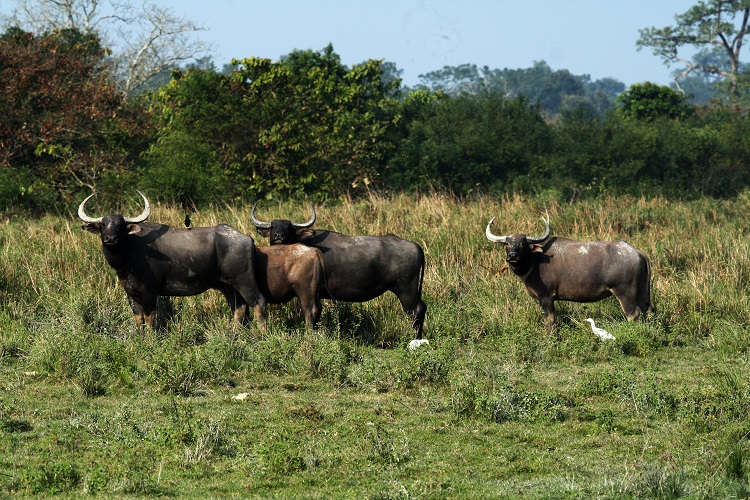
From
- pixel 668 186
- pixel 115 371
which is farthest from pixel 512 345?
pixel 668 186

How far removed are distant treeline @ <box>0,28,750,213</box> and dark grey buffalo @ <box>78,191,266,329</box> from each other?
19.7 feet

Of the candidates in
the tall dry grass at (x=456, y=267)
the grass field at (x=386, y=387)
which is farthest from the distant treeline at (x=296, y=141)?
the grass field at (x=386, y=387)

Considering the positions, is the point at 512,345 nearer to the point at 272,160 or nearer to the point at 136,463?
the point at 136,463

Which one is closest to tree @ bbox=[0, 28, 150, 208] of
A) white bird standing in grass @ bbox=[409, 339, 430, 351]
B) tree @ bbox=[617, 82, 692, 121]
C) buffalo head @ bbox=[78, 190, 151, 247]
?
buffalo head @ bbox=[78, 190, 151, 247]

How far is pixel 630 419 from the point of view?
761 cm

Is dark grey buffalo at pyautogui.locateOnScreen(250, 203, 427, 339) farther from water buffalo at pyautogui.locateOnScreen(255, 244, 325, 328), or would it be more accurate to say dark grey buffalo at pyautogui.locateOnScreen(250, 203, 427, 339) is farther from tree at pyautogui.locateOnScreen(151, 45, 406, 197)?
tree at pyautogui.locateOnScreen(151, 45, 406, 197)

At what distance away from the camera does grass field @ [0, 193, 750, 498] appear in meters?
6.20

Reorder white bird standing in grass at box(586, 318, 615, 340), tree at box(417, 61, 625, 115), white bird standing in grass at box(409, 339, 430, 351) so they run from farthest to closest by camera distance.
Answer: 1. tree at box(417, 61, 625, 115)
2. white bird standing in grass at box(586, 318, 615, 340)
3. white bird standing in grass at box(409, 339, 430, 351)

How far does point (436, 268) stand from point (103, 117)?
11.0 metres

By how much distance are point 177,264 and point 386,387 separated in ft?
9.82

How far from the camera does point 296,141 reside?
21094 mm

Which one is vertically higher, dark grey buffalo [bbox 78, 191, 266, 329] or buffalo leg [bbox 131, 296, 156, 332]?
dark grey buffalo [bbox 78, 191, 266, 329]

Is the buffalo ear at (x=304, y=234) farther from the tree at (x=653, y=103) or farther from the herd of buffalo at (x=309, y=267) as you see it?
the tree at (x=653, y=103)

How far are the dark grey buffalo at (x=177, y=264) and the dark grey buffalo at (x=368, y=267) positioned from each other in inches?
26.7
